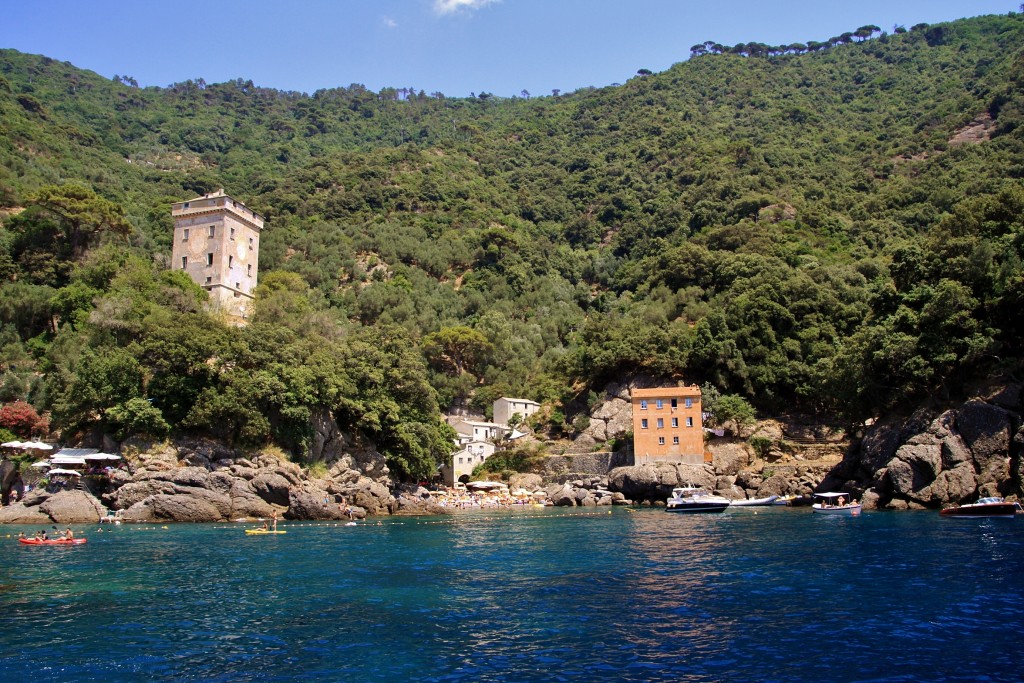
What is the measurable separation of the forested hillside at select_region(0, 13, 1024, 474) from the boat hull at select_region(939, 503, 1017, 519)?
10280 mm

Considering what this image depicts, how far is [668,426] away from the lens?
2367 inches

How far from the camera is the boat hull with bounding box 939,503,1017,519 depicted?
120 feet

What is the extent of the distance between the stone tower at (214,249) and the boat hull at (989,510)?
54.0 meters

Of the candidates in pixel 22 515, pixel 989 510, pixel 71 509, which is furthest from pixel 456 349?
pixel 989 510

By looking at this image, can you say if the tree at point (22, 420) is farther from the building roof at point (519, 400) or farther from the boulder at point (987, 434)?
the boulder at point (987, 434)

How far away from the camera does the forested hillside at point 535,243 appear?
48625 millimetres

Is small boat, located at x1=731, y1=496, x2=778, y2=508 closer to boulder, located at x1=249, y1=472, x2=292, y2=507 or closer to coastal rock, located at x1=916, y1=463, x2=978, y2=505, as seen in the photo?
coastal rock, located at x1=916, y1=463, x2=978, y2=505

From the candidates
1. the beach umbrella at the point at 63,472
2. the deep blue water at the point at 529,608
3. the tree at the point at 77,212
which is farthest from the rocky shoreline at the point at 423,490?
A: the tree at the point at 77,212

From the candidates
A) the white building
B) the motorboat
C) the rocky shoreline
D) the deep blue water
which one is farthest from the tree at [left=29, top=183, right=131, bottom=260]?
the motorboat

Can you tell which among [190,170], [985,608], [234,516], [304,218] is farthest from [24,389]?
[190,170]

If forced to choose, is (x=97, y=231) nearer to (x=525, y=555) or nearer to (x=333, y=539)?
(x=333, y=539)

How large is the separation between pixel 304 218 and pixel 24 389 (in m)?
63.4

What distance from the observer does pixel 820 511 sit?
43469mm

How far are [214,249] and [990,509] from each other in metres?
60.3
